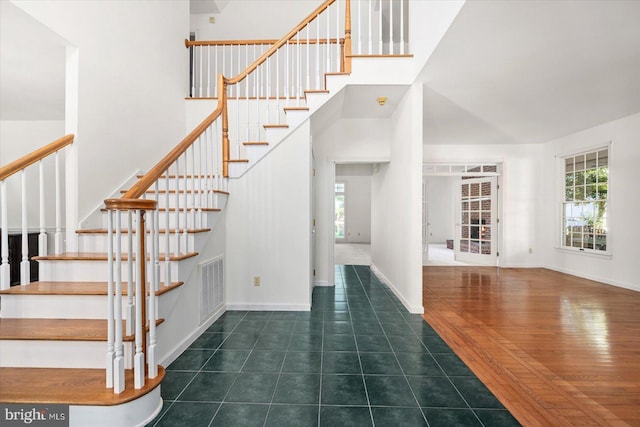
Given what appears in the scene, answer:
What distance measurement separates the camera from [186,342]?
8.09 ft

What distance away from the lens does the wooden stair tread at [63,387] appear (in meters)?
1.47

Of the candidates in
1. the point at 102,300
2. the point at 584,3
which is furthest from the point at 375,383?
the point at 584,3

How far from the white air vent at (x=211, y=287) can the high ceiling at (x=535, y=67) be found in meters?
3.12

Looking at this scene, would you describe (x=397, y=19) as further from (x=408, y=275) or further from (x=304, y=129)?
(x=408, y=275)

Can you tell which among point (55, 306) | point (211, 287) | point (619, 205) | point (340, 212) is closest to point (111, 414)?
point (55, 306)

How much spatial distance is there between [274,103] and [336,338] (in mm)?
3168

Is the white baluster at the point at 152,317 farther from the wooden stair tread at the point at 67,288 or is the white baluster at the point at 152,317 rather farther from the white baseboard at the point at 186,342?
the white baseboard at the point at 186,342

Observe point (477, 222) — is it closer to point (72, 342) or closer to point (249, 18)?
point (249, 18)

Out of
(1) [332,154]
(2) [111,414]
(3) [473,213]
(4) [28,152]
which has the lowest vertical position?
(2) [111,414]

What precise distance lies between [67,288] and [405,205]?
334cm

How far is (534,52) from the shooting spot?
107 inches

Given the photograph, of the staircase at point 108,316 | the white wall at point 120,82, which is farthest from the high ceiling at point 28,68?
the staircase at point 108,316

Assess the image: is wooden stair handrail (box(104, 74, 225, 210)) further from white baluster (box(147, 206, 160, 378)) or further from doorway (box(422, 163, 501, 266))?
doorway (box(422, 163, 501, 266))

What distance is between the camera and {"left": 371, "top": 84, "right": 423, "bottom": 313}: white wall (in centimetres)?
334
